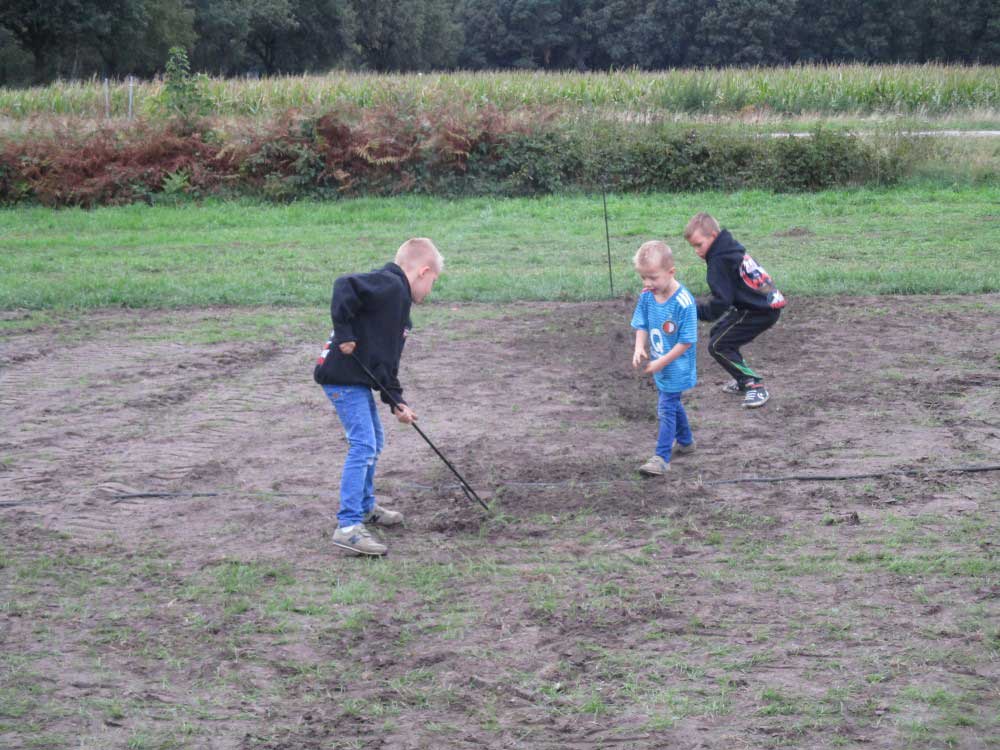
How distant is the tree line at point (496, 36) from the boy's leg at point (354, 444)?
5421 cm

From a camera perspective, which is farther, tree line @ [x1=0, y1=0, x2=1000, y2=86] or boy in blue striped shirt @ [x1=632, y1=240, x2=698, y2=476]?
tree line @ [x1=0, y1=0, x2=1000, y2=86]

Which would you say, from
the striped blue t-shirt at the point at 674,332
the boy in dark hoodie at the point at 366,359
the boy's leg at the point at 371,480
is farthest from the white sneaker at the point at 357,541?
the striped blue t-shirt at the point at 674,332

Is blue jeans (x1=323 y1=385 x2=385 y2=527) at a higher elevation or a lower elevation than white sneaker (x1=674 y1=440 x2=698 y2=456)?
higher

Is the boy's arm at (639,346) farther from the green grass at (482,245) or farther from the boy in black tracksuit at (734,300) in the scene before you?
the green grass at (482,245)

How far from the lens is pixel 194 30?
62.9 m

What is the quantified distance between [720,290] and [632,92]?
74.7 ft

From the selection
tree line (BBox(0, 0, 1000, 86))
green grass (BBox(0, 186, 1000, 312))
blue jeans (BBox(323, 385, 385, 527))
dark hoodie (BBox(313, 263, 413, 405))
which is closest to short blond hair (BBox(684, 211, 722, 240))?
dark hoodie (BBox(313, 263, 413, 405))

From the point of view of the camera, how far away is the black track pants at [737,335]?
28.3ft

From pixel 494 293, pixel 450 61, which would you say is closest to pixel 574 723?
pixel 494 293

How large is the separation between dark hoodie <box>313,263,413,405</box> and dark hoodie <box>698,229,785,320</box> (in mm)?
3227

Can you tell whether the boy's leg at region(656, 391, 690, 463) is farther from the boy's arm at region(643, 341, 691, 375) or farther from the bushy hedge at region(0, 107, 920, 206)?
the bushy hedge at region(0, 107, 920, 206)

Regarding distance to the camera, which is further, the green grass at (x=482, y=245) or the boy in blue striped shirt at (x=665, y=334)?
the green grass at (x=482, y=245)

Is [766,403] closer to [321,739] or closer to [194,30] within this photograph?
[321,739]

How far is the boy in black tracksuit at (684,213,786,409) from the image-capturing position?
327 inches
